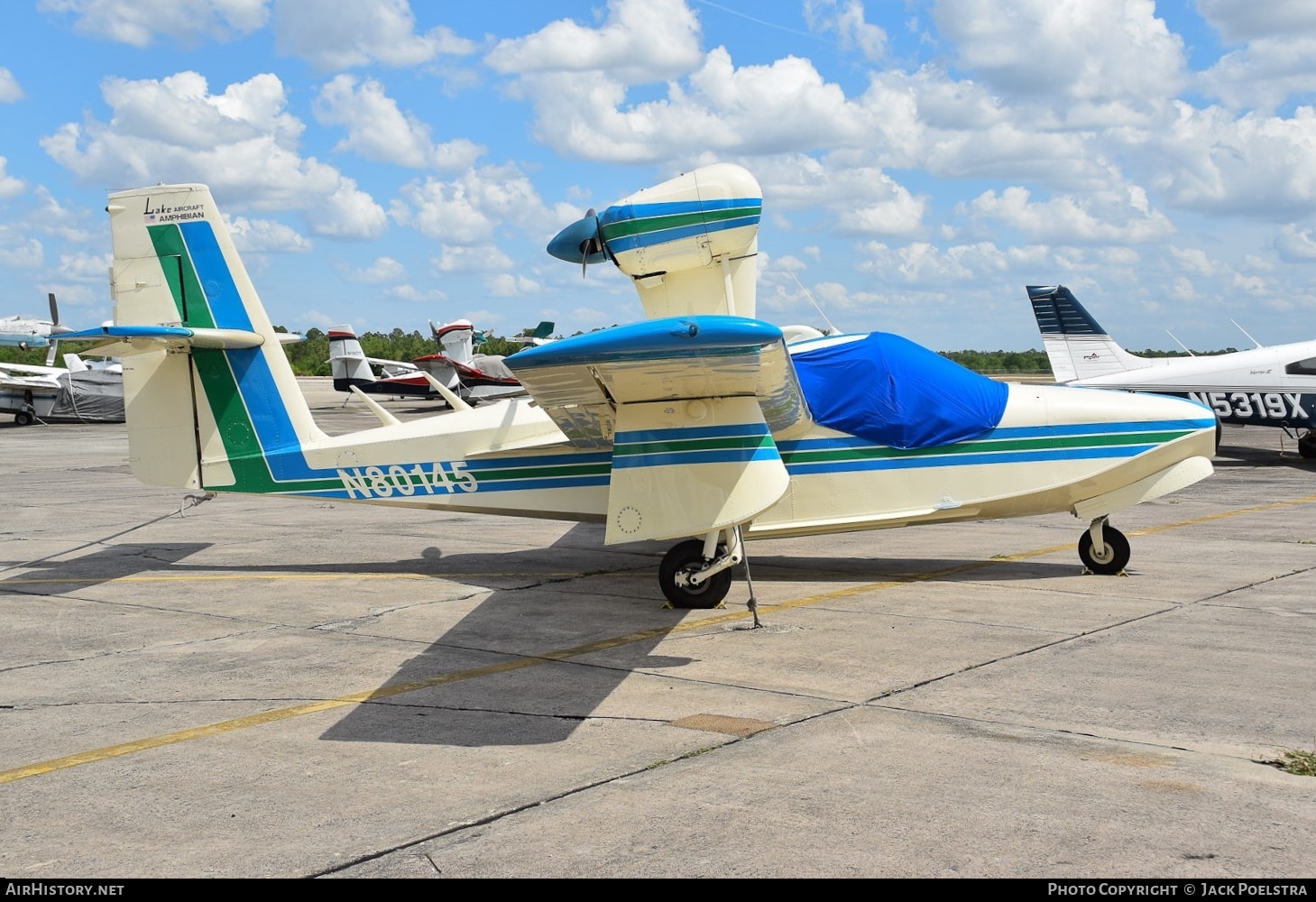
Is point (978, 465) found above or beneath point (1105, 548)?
above

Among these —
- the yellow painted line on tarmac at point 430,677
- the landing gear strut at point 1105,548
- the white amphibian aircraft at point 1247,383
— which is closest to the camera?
the yellow painted line on tarmac at point 430,677

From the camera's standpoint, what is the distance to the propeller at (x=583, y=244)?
851 cm

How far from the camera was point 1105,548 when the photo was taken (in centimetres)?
958

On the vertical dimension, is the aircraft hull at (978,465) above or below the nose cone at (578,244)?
below

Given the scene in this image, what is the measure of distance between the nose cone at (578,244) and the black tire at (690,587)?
2.38 m

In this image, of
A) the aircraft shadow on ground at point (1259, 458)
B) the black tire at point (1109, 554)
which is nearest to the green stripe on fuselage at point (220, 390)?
the black tire at point (1109, 554)

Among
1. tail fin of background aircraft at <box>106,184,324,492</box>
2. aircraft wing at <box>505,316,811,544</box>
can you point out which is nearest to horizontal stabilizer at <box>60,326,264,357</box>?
tail fin of background aircraft at <box>106,184,324,492</box>

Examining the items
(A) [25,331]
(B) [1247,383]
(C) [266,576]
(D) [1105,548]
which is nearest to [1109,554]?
(D) [1105,548]

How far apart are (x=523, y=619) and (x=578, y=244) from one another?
2888mm

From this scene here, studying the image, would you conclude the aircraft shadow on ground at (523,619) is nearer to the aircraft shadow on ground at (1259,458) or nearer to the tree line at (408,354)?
the aircraft shadow on ground at (1259,458)

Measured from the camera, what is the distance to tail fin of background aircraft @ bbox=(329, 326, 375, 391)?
50812 mm

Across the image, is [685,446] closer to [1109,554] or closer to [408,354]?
[1109,554]
